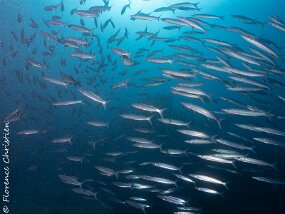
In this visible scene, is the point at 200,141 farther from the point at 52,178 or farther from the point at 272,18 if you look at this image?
Result: the point at 52,178

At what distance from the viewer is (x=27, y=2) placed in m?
37.6

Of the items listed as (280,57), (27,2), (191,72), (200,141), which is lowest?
(200,141)

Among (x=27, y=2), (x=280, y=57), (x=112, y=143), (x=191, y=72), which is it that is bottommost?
(x=112, y=143)

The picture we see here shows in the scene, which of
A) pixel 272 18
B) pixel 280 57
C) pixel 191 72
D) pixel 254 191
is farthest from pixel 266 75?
pixel 254 191

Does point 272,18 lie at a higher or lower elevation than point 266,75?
higher

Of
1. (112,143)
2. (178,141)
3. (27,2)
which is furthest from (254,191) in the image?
(27,2)

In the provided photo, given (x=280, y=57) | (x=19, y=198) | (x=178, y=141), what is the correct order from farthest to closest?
(x=178, y=141)
(x=19, y=198)
(x=280, y=57)

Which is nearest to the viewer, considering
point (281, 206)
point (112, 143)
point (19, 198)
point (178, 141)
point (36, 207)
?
point (281, 206)

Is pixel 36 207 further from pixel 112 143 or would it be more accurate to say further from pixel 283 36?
pixel 283 36

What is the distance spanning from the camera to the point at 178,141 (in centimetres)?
1627

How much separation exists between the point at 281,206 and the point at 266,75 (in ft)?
22.0

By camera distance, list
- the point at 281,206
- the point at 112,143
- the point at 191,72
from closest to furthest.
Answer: the point at 191,72 → the point at 281,206 → the point at 112,143

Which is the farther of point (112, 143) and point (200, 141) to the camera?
point (112, 143)

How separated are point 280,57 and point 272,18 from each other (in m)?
1.12
